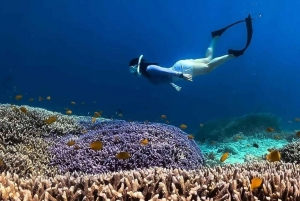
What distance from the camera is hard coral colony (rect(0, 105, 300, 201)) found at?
308 centimetres

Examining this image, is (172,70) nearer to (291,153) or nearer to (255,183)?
(291,153)

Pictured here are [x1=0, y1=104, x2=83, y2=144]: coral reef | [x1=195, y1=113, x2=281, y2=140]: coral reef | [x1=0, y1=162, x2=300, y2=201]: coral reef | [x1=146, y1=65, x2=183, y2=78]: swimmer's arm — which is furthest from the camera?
[x1=195, y1=113, x2=281, y2=140]: coral reef

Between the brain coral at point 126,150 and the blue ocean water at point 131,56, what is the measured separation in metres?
62.5

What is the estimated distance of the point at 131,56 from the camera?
313ft

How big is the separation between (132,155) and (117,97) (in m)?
86.6

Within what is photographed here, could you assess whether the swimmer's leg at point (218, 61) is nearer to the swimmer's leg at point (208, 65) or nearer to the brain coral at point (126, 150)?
the swimmer's leg at point (208, 65)

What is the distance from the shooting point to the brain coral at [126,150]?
656cm

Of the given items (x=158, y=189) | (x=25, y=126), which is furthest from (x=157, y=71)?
(x=158, y=189)

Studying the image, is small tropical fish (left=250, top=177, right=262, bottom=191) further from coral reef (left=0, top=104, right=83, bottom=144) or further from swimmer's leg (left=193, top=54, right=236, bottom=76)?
swimmer's leg (left=193, top=54, right=236, bottom=76)

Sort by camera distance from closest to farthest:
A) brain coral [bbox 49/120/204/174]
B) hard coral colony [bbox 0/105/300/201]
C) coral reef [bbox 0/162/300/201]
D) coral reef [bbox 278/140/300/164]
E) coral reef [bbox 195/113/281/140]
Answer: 1. coral reef [bbox 0/162/300/201]
2. hard coral colony [bbox 0/105/300/201]
3. brain coral [bbox 49/120/204/174]
4. coral reef [bbox 278/140/300/164]
5. coral reef [bbox 195/113/281/140]

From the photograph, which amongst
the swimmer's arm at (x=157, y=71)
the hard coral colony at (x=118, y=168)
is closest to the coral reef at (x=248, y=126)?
the swimmer's arm at (x=157, y=71)

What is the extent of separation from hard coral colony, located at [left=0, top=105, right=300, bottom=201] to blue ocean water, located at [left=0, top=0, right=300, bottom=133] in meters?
62.6

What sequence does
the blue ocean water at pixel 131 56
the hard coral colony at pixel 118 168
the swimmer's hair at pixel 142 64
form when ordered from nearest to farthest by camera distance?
the hard coral colony at pixel 118 168
the swimmer's hair at pixel 142 64
the blue ocean water at pixel 131 56

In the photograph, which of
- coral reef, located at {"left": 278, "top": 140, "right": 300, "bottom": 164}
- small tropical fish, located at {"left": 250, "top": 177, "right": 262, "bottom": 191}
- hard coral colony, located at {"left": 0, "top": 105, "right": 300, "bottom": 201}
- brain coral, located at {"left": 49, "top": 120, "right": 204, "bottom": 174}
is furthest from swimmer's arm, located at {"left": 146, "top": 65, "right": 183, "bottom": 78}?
small tropical fish, located at {"left": 250, "top": 177, "right": 262, "bottom": 191}
